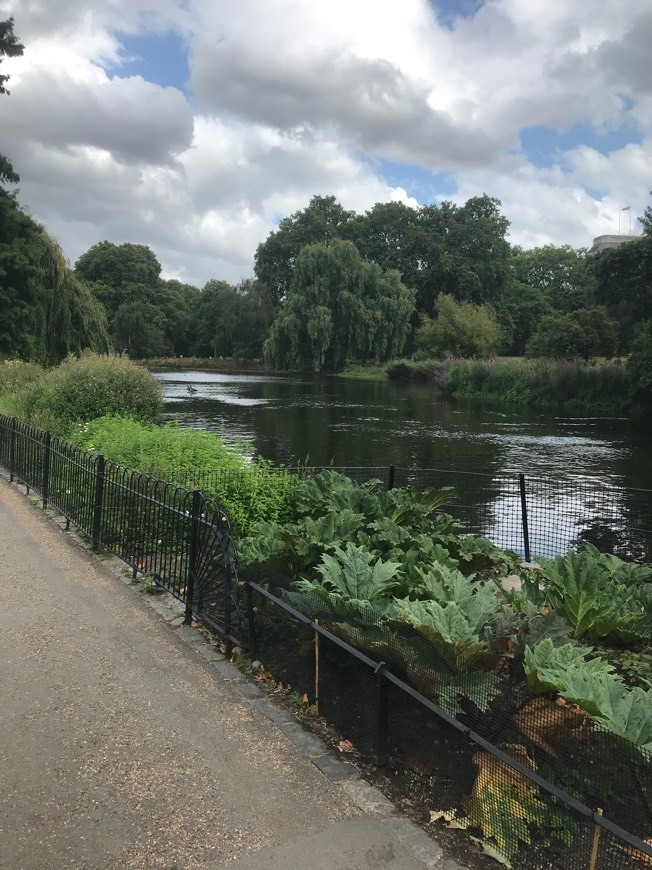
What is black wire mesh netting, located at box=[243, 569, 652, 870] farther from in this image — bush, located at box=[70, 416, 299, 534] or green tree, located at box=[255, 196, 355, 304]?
green tree, located at box=[255, 196, 355, 304]

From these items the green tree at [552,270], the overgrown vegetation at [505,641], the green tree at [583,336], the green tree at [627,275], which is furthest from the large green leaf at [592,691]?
the green tree at [552,270]

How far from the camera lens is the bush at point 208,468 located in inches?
301

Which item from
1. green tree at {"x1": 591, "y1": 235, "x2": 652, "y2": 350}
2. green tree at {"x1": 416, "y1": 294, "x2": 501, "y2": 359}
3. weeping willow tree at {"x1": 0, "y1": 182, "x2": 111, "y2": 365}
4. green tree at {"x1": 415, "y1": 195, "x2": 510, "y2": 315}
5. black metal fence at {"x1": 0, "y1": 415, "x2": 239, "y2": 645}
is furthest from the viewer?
green tree at {"x1": 415, "y1": 195, "x2": 510, "y2": 315}

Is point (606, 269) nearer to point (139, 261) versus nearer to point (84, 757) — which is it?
point (84, 757)

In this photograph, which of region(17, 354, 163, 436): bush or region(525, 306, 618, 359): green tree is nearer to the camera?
region(17, 354, 163, 436): bush

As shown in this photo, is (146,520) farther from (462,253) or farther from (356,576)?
(462,253)

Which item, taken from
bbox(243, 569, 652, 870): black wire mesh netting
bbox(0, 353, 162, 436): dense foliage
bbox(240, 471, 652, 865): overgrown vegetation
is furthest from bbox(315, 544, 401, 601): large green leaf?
bbox(0, 353, 162, 436): dense foliage

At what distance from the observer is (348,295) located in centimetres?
5641

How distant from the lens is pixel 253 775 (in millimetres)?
3250

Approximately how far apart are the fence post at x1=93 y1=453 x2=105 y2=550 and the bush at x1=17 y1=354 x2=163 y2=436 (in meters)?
5.84

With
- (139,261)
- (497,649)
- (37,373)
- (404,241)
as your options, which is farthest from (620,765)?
(139,261)

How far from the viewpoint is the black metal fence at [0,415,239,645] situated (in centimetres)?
490

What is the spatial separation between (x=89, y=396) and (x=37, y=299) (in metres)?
12.8

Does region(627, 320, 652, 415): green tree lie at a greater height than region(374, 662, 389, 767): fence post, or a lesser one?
greater
